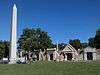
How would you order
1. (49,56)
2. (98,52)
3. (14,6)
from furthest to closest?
(49,56), (98,52), (14,6)

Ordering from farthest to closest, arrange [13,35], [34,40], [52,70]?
[34,40] < [13,35] < [52,70]

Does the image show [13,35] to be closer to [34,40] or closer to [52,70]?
[34,40]

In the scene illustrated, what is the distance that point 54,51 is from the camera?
11356cm

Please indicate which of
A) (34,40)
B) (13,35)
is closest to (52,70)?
(13,35)

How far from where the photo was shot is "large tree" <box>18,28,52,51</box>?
11738cm

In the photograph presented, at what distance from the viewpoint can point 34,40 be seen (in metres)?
119

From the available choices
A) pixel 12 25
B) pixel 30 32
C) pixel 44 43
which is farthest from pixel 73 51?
pixel 12 25

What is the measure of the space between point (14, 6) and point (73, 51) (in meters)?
40.1

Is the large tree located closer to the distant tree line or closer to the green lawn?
the distant tree line

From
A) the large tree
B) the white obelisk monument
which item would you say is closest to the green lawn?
the white obelisk monument

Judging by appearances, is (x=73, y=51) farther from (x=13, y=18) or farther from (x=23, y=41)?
(x=13, y=18)

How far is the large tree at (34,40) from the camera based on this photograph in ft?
385

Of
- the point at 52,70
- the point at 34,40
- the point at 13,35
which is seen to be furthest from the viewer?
the point at 34,40

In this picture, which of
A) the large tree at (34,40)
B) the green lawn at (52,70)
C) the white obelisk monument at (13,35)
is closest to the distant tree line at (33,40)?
the large tree at (34,40)
